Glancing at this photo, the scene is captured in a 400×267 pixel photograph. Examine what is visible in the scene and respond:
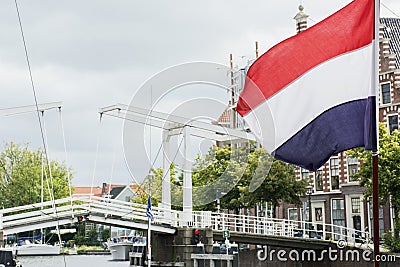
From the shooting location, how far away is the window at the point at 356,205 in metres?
39.8

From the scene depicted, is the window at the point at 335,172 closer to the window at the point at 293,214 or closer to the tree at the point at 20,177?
the window at the point at 293,214

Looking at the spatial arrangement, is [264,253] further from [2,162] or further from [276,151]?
[276,151]

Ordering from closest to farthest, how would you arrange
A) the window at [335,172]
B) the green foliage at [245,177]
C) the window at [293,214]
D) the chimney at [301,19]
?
1. the green foliage at [245,177]
2. the window at [335,172]
3. the chimney at [301,19]
4. the window at [293,214]

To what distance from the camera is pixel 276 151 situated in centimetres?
938

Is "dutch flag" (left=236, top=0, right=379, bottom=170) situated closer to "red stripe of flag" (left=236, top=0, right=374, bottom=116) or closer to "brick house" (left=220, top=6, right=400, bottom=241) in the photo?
"red stripe of flag" (left=236, top=0, right=374, bottom=116)

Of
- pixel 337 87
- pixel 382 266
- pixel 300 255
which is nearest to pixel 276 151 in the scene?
pixel 337 87

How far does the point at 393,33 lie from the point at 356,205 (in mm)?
10898

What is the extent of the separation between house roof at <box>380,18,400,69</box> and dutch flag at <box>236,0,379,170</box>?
3353 cm

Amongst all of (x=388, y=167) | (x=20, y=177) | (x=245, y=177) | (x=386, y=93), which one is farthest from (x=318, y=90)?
(x=20, y=177)

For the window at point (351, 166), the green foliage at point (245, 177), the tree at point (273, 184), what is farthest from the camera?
the window at point (351, 166)

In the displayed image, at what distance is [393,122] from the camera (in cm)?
3859

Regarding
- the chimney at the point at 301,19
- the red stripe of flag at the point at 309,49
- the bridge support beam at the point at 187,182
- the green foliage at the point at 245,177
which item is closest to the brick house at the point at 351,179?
the chimney at the point at 301,19

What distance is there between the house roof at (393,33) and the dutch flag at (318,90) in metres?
33.5

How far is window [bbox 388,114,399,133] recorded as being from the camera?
38.3 m
